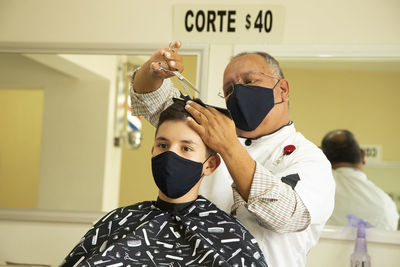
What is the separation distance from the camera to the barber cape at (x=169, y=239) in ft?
4.77

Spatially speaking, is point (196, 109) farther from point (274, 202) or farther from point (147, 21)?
point (147, 21)

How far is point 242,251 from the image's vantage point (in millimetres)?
1487

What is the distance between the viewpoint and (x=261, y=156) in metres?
1.83

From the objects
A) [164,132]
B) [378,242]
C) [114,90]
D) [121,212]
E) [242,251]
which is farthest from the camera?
[114,90]

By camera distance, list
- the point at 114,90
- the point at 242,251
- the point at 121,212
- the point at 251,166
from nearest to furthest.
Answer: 1. the point at 251,166
2. the point at 242,251
3. the point at 121,212
4. the point at 114,90

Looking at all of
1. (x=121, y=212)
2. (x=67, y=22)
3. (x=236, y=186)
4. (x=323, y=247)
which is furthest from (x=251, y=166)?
(x=67, y=22)

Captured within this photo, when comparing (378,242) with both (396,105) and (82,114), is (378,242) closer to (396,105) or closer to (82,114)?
(396,105)

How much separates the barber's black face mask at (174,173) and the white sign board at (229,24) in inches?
66.2

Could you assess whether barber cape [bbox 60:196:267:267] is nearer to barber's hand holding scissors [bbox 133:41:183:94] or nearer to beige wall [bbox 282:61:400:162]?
barber's hand holding scissors [bbox 133:41:183:94]

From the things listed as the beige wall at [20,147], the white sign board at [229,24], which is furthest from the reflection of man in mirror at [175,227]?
the beige wall at [20,147]

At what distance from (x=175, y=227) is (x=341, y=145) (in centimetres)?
165

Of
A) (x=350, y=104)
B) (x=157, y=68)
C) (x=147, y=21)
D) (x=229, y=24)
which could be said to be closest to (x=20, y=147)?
(x=147, y=21)

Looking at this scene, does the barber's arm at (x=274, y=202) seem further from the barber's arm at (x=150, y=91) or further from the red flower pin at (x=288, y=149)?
the barber's arm at (x=150, y=91)

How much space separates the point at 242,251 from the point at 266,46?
1.80m
